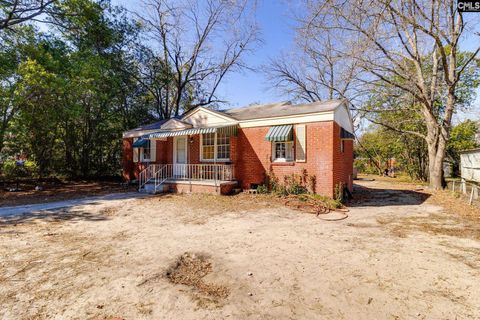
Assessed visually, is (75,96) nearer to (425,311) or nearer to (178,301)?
(178,301)

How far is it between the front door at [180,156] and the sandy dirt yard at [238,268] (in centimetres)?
681

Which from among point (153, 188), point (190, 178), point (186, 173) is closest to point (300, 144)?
point (190, 178)

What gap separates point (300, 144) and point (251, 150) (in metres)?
Answer: 2.62

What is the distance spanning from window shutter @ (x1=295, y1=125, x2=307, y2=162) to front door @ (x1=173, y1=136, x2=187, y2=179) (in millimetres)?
6814

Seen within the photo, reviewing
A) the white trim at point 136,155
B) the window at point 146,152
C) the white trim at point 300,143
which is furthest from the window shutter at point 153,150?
the white trim at point 300,143

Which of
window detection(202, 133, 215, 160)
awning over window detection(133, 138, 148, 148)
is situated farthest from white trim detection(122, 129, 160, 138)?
window detection(202, 133, 215, 160)

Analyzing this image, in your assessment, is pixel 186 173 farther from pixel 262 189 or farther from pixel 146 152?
pixel 262 189

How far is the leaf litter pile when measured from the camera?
3.34m

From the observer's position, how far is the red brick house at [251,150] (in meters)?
10.6

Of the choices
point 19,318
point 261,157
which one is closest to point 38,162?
point 261,157

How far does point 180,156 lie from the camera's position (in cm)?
1490

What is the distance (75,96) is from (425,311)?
17978 mm

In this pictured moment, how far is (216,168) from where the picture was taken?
40.9 ft

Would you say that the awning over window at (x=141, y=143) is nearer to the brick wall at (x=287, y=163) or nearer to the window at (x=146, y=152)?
the window at (x=146, y=152)
